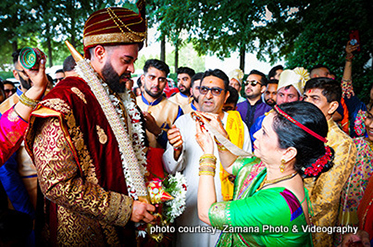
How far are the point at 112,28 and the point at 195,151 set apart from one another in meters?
1.54

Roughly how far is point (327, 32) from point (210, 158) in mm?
6327

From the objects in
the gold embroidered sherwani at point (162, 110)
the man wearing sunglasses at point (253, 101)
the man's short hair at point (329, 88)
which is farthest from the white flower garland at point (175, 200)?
the man wearing sunglasses at point (253, 101)

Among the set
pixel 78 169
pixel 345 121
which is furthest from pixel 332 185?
pixel 345 121

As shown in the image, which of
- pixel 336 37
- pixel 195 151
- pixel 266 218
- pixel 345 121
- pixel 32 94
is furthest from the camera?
pixel 336 37

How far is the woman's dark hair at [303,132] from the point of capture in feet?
5.24

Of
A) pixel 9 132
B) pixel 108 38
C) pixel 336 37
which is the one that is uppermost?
pixel 336 37

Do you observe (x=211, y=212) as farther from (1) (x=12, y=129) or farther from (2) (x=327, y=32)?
(2) (x=327, y=32)

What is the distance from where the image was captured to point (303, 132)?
1595 millimetres

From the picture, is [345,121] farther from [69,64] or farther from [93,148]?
[69,64]

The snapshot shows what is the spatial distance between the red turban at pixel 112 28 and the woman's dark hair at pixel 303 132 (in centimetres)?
122

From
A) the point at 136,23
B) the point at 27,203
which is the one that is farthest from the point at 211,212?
the point at 27,203

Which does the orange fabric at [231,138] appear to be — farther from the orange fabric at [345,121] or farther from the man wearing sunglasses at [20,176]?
the orange fabric at [345,121]

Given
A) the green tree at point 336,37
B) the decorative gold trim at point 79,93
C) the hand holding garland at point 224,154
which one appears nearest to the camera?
the decorative gold trim at point 79,93

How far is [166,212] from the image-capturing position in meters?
2.02
